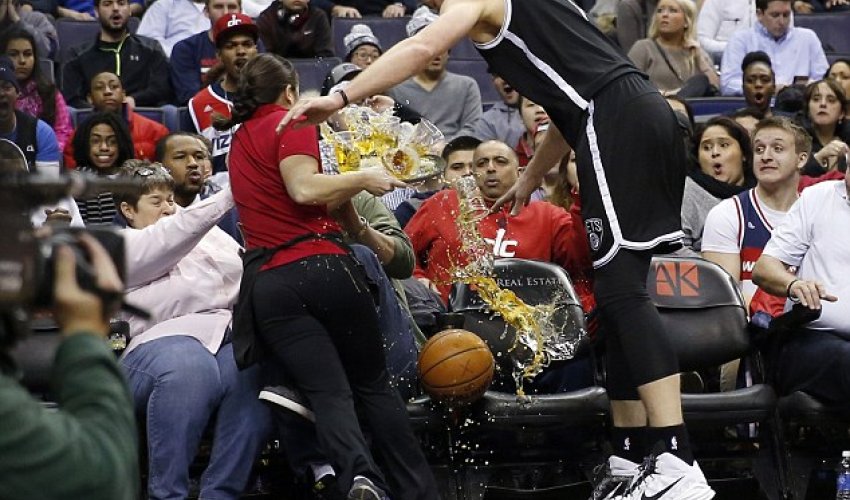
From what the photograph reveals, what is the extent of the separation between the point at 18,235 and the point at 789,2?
1056 cm

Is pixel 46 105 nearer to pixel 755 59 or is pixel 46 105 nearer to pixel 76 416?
pixel 755 59

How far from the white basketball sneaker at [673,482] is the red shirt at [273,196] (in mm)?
1474

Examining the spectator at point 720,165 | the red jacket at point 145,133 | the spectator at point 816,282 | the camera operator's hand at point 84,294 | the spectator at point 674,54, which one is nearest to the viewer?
the camera operator's hand at point 84,294

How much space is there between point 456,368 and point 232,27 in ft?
14.2

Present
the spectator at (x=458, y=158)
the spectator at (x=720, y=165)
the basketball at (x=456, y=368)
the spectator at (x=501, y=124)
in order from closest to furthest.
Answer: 1. the basketball at (x=456, y=368)
2. the spectator at (x=458, y=158)
3. the spectator at (x=720, y=165)
4. the spectator at (x=501, y=124)

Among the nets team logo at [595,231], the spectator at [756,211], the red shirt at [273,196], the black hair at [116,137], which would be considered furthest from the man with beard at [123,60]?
the nets team logo at [595,231]

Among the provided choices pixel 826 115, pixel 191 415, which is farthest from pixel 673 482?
pixel 826 115

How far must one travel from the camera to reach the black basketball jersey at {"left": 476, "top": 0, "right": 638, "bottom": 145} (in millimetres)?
5391

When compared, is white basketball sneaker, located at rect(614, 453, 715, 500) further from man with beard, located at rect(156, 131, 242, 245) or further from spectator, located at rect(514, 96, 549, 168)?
spectator, located at rect(514, 96, 549, 168)

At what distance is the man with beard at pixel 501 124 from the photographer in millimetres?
9734

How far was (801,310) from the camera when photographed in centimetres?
645

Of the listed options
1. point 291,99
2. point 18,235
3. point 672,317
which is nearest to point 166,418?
point 291,99

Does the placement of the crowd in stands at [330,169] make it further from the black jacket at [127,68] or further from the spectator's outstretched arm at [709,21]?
the spectator's outstretched arm at [709,21]

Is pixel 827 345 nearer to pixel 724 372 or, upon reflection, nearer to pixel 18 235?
pixel 724 372
